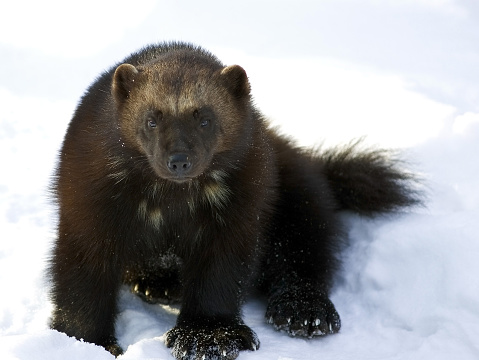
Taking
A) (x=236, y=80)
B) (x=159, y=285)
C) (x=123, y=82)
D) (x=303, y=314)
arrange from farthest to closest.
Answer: (x=159, y=285) → (x=303, y=314) → (x=236, y=80) → (x=123, y=82)

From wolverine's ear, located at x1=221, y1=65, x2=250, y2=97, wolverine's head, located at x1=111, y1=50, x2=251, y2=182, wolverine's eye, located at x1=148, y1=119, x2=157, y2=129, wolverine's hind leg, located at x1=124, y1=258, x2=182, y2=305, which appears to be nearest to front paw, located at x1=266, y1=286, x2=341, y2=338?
wolverine's hind leg, located at x1=124, y1=258, x2=182, y2=305

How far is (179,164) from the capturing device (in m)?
3.02

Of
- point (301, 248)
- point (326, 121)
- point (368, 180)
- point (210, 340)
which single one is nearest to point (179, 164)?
point (210, 340)

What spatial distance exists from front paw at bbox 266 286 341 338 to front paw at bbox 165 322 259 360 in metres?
0.34

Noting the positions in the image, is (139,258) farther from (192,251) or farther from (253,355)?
(253,355)

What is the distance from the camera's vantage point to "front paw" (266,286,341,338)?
395 cm

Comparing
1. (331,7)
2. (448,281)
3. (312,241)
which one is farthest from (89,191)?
(331,7)

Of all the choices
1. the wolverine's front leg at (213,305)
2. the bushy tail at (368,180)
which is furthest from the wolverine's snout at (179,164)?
the bushy tail at (368,180)

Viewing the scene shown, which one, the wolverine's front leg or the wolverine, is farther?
the wolverine's front leg

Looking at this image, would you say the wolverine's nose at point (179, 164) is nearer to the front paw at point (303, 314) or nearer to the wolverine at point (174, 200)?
the wolverine at point (174, 200)

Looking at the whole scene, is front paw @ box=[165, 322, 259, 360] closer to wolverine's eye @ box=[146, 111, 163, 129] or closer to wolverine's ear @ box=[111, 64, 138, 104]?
wolverine's eye @ box=[146, 111, 163, 129]

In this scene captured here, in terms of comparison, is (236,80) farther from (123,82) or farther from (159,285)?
(159,285)

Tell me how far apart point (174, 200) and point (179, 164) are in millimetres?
552

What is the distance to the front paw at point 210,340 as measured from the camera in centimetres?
Result: 347
